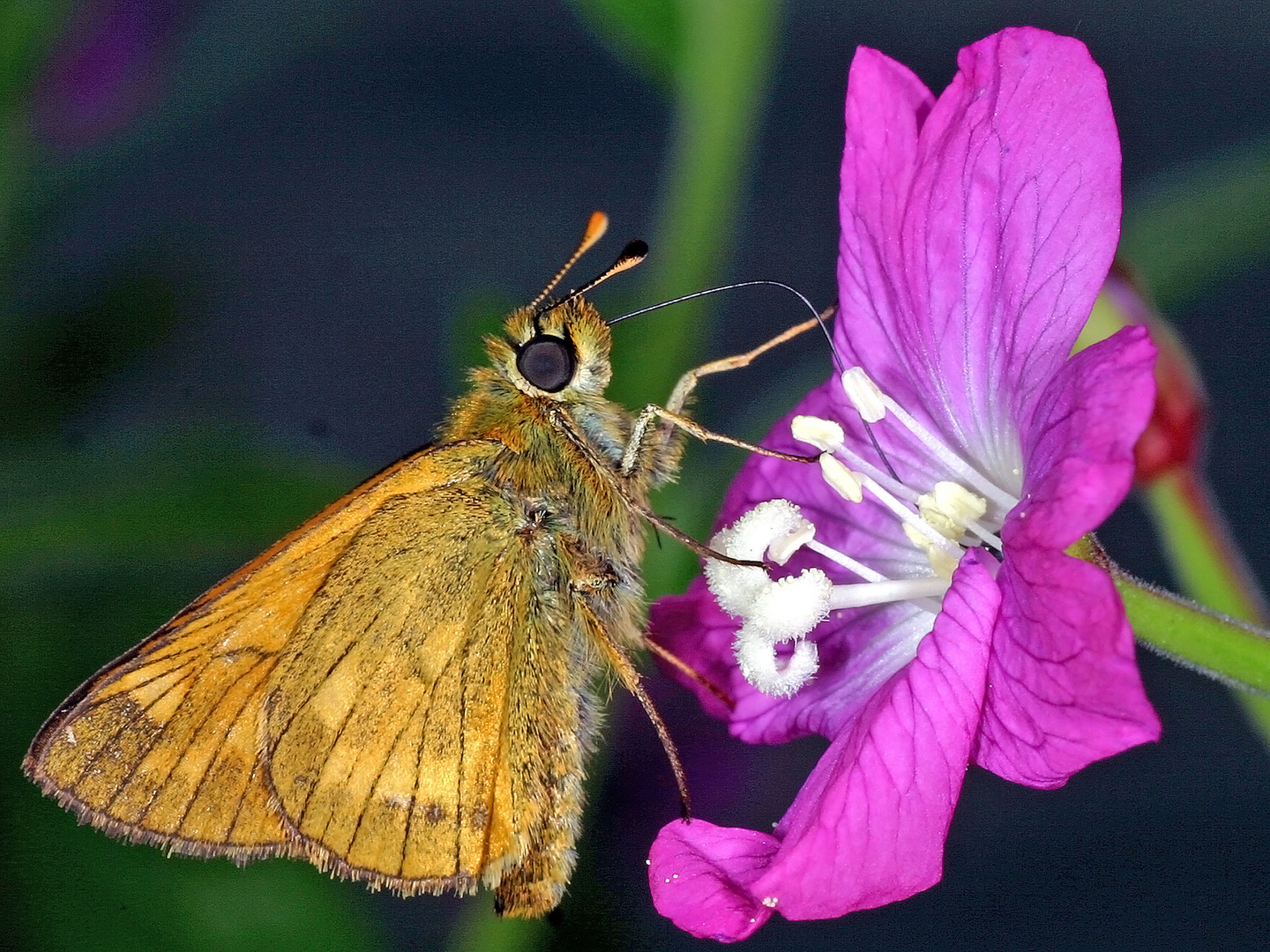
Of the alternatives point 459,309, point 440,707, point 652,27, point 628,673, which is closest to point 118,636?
point 459,309

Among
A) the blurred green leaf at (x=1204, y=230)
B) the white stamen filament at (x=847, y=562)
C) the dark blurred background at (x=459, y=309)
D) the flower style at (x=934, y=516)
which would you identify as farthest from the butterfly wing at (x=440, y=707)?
the blurred green leaf at (x=1204, y=230)

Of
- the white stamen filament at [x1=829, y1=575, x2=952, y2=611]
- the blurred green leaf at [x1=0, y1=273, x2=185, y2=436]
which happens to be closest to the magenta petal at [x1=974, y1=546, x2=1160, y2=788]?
the white stamen filament at [x1=829, y1=575, x2=952, y2=611]

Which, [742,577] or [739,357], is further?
[739,357]

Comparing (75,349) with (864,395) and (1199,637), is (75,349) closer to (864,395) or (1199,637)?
(864,395)

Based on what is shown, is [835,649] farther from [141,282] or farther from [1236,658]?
[141,282]

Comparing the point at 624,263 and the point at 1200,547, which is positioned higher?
the point at 624,263

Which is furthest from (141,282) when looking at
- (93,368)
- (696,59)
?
(696,59)

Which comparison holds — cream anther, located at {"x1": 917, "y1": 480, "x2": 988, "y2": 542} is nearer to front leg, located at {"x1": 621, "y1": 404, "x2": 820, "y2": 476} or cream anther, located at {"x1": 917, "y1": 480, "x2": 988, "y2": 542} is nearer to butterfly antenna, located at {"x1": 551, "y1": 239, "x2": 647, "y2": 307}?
front leg, located at {"x1": 621, "y1": 404, "x2": 820, "y2": 476}
